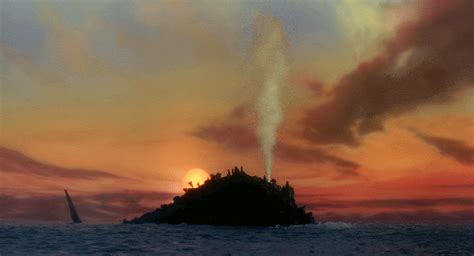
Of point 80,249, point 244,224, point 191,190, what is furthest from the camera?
point 191,190

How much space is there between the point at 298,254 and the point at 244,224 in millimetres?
107219

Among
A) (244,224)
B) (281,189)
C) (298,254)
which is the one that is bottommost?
(298,254)

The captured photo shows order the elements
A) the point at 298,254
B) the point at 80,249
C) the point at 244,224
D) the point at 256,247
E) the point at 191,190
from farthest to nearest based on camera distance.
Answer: the point at 191,190 < the point at 244,224 < the point at 256,247 < the point at 80,249 < the point at 298,254

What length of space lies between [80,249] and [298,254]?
2462 cm

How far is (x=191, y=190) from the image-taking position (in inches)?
7205

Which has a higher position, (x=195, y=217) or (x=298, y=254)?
(x=195, y=217)

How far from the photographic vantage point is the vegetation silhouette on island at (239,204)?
16725 cm

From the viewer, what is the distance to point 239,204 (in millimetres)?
169250

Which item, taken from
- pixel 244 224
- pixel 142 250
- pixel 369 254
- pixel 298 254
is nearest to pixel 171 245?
pixel 142 250

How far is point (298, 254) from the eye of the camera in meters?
60.0

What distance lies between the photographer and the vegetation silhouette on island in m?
167

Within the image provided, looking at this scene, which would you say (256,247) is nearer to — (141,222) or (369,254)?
(369,254)

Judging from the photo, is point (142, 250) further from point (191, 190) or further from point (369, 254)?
point (191, 190)

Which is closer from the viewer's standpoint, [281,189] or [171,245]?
[171,245]
